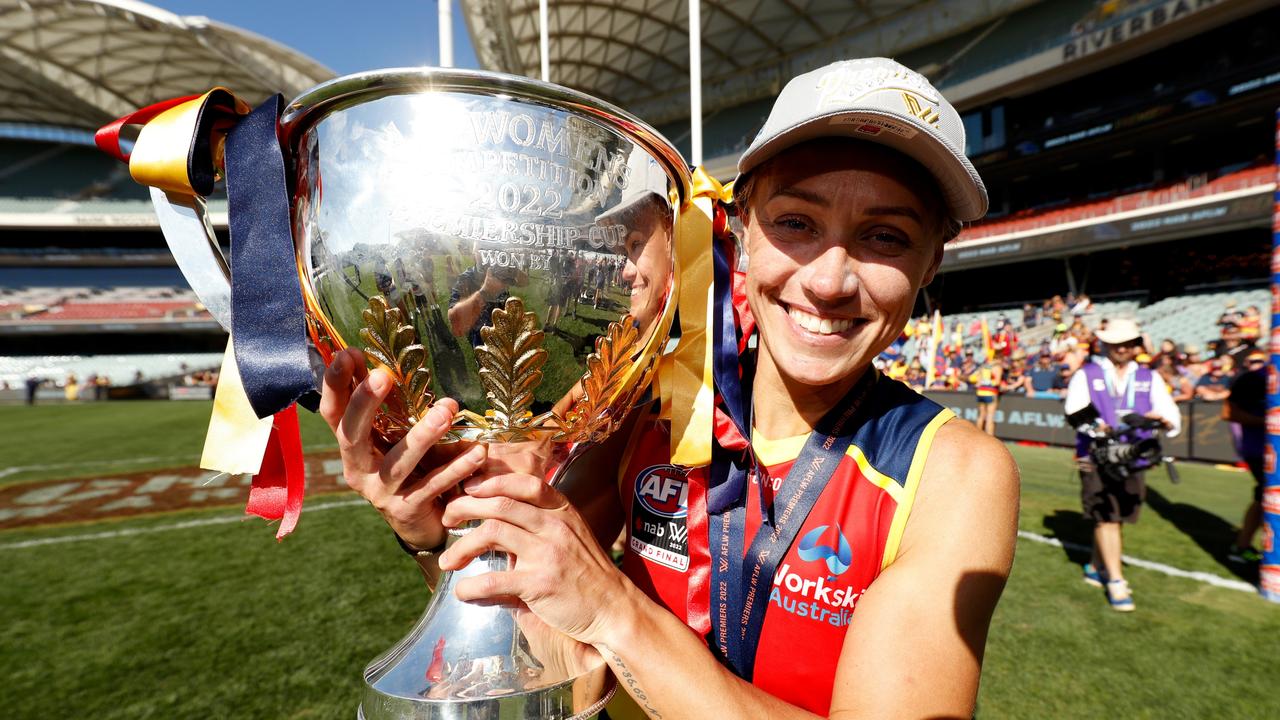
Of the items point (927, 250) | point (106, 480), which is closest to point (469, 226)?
point (927, 250)

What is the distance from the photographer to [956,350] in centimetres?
1623

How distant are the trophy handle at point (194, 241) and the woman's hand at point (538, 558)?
0.47 m

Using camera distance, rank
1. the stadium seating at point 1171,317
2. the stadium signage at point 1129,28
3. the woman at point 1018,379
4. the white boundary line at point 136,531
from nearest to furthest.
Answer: the white boundary line at point 136,531
the woman at point 1018,379
the stadium seating at point 1171,317
the stadium signage at point 1129,28

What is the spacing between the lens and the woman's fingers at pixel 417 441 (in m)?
0.81

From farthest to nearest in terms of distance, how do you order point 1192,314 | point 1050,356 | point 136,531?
point 1192,314 → point 1050,356 → point 136,531

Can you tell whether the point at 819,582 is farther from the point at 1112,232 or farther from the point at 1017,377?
the point at 1112,232

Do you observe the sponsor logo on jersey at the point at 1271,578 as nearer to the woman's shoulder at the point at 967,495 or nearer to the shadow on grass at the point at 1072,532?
the shadow on grass at the point at 1072,532

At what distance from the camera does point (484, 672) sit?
0.84 metres

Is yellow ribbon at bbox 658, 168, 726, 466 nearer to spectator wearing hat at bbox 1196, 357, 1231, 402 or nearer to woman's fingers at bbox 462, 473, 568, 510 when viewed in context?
woman's fingers at bbox 462, 473, 568, 510

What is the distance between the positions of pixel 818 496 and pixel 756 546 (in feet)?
0.46

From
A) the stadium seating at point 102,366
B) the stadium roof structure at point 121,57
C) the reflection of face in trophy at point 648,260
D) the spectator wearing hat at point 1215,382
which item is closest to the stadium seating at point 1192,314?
the spectator wearing hat at point 1215,382

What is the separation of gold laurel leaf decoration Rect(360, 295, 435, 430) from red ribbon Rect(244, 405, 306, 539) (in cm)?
29

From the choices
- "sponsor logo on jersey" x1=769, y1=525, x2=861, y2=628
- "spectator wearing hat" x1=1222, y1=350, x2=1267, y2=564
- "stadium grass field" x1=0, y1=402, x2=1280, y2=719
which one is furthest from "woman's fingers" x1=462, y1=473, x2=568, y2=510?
"spectator wearing hat" x1=1222, y1=350, x2=1267, y2=564

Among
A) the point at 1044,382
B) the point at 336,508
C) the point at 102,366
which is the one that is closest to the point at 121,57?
the point at 102,366
